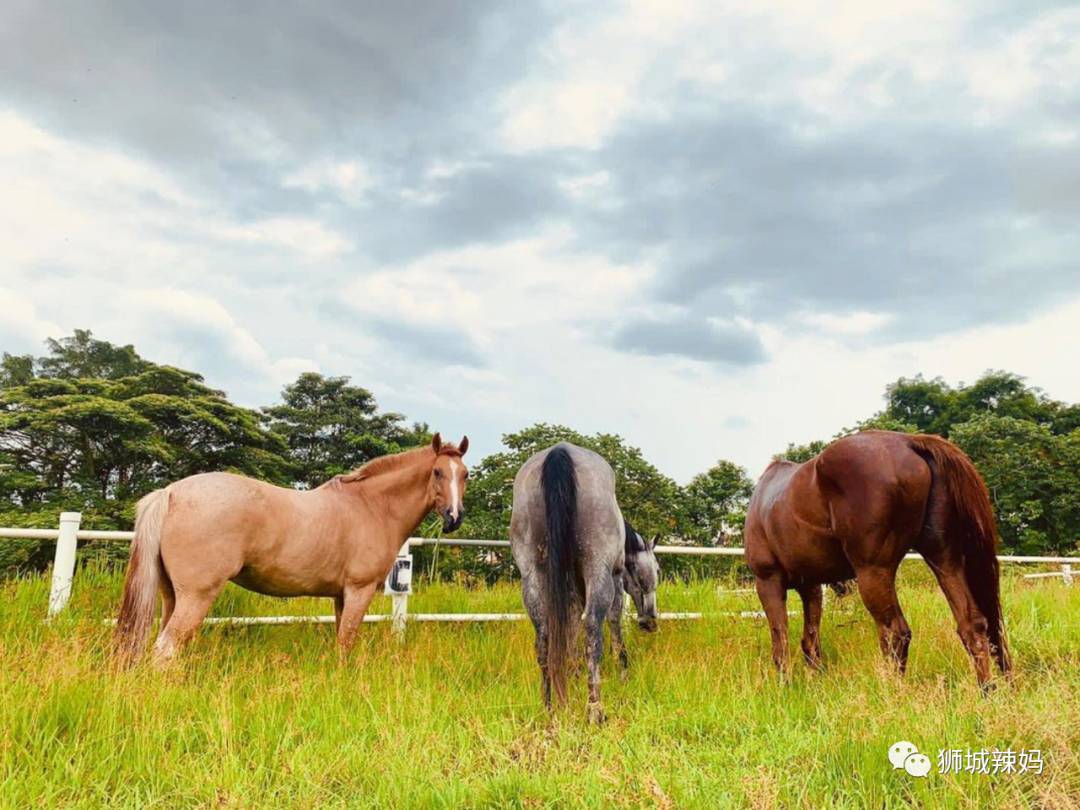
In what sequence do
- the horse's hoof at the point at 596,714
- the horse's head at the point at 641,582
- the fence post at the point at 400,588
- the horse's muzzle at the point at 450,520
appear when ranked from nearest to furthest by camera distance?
the horse's hoof at the point at 596,714 → the horse's muzzle at the point at 450,520 → the fence post at the point at 400,588 → the horse's head at the point at 641,582

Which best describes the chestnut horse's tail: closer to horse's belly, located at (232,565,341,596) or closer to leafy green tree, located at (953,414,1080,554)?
horse's belly, located at (232,565,341,596)

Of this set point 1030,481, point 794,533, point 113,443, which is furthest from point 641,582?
point 1030,481

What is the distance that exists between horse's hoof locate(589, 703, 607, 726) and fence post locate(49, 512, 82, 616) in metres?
4.10

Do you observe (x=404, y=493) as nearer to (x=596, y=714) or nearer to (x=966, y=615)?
(x=596, y=714)

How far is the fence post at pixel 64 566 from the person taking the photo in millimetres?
4977

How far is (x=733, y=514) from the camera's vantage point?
19.2 meters

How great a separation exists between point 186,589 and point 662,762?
Answer: 334 cm

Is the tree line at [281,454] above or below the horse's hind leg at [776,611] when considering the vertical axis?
above

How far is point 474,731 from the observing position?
3.27 m

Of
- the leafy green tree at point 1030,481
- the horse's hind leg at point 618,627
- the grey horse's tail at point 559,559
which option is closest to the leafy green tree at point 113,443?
the horse's hind leg at point 618,627

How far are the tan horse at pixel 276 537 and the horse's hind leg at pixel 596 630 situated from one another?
1.75m

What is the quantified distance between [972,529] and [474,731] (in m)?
3.45

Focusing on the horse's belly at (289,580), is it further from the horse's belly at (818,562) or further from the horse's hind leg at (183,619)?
the horse's belly at (818,562)

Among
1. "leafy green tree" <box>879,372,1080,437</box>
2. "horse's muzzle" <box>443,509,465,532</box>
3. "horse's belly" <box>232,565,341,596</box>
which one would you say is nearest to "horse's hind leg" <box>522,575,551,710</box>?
"horse's muzzle" <box>443,509,465,532</box>
